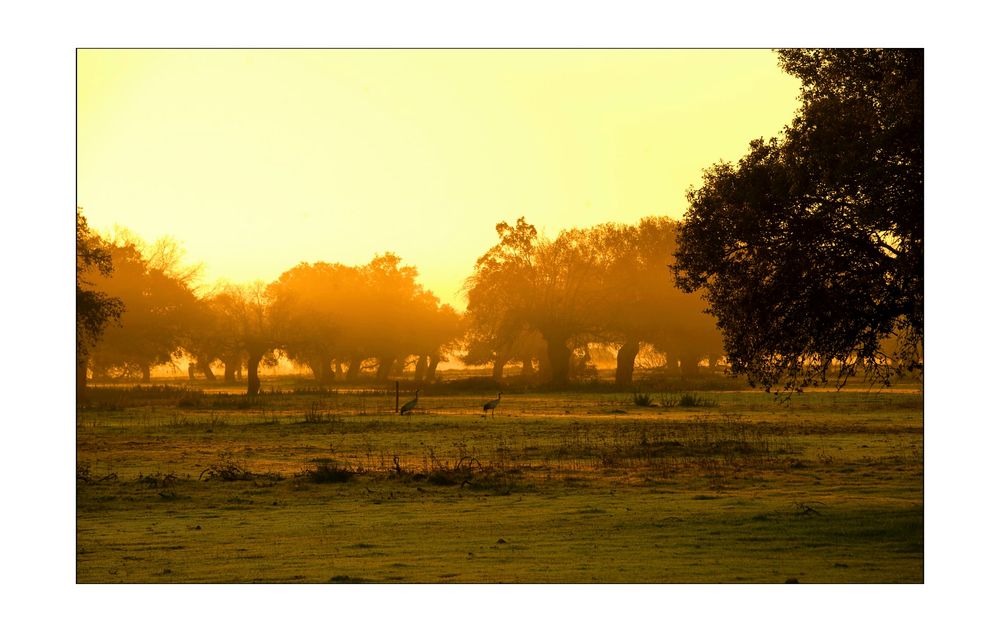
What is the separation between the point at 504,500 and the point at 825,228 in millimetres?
9447

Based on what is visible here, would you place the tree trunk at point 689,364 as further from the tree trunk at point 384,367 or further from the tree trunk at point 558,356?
the tree trunk at point 384,367

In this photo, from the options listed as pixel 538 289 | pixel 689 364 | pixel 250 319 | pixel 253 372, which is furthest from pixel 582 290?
pixel 250 319

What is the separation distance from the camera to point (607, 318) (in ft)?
296

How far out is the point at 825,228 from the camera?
869 inches

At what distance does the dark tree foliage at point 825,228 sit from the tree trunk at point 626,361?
66.7 m

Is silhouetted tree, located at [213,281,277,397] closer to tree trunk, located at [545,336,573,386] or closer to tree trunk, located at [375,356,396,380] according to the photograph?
tree trunk, located at [375,356,396,380]

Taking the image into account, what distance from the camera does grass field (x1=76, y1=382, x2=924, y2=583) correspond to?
57.9 feet

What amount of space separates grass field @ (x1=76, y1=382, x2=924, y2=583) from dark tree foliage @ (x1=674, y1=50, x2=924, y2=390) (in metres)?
3.58

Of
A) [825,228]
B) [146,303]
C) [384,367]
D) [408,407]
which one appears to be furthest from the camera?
[384,367]

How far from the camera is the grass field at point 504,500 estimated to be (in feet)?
57.9

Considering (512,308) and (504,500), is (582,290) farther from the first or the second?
(504,500)

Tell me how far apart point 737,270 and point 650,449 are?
41.3 ft
